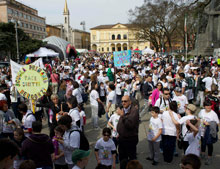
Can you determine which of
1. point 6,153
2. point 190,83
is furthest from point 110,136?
point 190,83

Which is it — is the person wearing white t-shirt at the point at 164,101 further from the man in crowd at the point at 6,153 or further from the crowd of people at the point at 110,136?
the man in crowd at the point at 6,153

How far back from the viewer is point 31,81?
18.6 feet

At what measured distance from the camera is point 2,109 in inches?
188

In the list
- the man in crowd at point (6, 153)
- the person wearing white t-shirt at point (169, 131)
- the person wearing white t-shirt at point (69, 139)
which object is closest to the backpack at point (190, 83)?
the person wearing white t-shirt at point (169, 131)

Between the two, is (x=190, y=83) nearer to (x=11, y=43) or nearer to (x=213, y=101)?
(x=213, y=101)

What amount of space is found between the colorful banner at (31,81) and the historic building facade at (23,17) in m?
52.2

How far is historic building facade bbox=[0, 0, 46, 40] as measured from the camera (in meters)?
62.3

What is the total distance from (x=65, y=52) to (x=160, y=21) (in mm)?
18859

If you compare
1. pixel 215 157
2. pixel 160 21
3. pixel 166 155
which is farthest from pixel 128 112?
pixel 160 21

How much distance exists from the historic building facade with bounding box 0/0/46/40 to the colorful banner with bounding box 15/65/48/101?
52.2 meters

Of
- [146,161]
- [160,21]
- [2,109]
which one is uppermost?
[160,21]

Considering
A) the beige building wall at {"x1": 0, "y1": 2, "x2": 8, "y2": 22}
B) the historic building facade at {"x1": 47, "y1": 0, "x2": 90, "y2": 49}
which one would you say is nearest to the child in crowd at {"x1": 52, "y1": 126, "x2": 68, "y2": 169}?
the beige building wall at {"x1": 0, "y1": 2, "x2": 8, "y2": 22}

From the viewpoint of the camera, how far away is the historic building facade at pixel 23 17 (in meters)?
62.3

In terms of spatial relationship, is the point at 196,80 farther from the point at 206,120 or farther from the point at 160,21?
the point at 160,21
